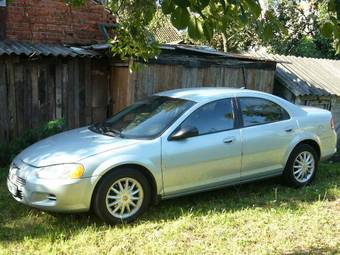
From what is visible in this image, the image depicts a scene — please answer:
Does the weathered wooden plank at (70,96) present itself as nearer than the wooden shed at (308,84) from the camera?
Yes

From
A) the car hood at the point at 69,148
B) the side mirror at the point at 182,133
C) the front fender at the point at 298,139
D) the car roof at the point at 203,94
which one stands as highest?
the car roof at the point at 203,94

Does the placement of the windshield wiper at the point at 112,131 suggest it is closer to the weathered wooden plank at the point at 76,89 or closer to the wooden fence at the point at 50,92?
the wooden fence at the point at 50,92

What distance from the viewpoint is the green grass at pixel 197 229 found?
15.8ft

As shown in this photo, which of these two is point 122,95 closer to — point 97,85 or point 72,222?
point 97,85

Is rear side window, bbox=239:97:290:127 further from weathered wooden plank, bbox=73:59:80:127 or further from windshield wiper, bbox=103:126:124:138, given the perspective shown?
weathered wooden plank, bbox=73:59:80:127

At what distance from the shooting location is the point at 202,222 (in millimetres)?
5500

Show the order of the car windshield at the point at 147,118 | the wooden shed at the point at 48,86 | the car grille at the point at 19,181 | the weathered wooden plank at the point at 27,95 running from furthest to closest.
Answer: the weathered wooden plank at the point at 27,95, the wooden shed at the point at 48,86, the car windshield at the point at 147,118, the car grille at the point at 19,181

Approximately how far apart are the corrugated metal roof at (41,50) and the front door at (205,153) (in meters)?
3.96

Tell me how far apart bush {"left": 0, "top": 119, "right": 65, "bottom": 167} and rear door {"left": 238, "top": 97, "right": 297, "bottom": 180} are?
149 inches

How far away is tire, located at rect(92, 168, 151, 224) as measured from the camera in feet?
17.4

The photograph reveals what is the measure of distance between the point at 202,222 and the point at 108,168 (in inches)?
49.8

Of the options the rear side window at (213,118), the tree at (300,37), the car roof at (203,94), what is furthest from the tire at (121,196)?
the tree at (300,37)

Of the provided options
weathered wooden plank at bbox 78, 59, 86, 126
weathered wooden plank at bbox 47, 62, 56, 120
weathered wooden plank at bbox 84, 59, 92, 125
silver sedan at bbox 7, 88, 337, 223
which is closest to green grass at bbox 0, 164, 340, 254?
silver sedan at bbox 7, 88, 337, 223

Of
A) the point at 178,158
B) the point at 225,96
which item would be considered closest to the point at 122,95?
the point at 225,96
